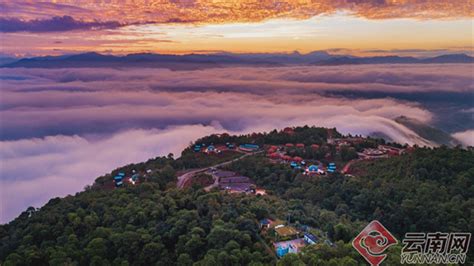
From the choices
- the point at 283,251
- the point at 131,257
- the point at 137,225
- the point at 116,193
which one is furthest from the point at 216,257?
the point at 116,193

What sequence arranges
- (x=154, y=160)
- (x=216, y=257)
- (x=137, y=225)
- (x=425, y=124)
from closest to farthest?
(x=216, y=257), (x=137, y=225), (x=154, y=160), (x=425, y=124)

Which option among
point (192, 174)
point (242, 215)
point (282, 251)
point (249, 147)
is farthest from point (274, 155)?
point (282, 251)

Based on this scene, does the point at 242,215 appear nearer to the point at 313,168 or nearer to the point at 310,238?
the point at 310,238

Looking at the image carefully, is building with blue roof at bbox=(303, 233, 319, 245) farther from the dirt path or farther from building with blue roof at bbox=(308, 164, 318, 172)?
building with blue roof at bbox=(308, 164, 318, 172)

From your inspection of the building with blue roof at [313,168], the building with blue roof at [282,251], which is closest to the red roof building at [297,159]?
the building with blue roof at [313,168]

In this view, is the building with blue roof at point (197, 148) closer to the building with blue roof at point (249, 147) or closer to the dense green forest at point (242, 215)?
the building with blue roof at point (249, 147)

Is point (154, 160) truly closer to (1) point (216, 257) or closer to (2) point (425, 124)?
(1) point (216, 257)
